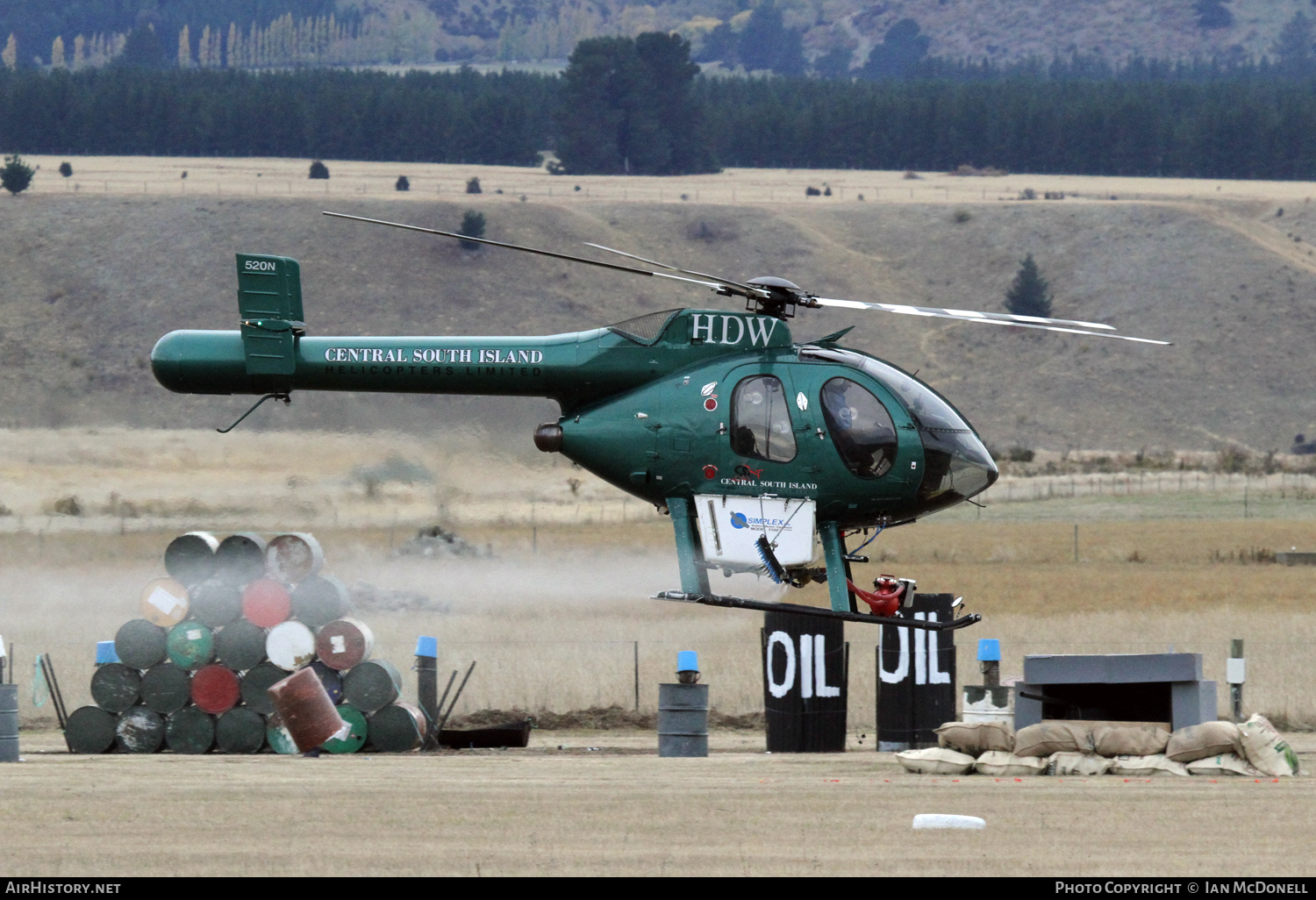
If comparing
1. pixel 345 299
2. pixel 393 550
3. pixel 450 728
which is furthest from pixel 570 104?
pixel 450 728

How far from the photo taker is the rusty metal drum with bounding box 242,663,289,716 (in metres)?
21.5

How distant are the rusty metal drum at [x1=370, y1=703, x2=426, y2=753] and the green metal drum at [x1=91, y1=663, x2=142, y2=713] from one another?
2758mm

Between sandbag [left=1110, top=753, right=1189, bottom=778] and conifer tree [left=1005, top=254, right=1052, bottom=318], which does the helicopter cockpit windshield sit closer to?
sandbag [left=1110, top=753, right=1189, bottom=778]

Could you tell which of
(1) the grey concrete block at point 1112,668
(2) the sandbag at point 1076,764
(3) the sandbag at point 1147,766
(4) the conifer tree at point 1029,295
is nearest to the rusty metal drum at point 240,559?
(1) the grey concrete block at point 1112,668

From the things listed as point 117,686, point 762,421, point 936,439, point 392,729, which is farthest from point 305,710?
point 936,439

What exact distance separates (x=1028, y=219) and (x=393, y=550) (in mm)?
118827

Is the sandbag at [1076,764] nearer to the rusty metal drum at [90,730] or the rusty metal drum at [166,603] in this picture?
the rusty metal drum at [166,603]

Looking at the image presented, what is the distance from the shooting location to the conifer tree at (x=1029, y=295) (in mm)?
131750

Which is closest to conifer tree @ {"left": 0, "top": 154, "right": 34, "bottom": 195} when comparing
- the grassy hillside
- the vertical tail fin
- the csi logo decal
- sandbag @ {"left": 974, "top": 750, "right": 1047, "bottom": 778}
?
the grassy hillside

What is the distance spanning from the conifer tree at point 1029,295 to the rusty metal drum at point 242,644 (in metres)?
113

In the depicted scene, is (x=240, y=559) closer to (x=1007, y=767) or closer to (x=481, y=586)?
(x=1007, y=767)

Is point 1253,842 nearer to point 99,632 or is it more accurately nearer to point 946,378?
point 99,632

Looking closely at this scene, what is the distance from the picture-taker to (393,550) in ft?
119

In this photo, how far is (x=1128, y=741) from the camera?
18547mm
